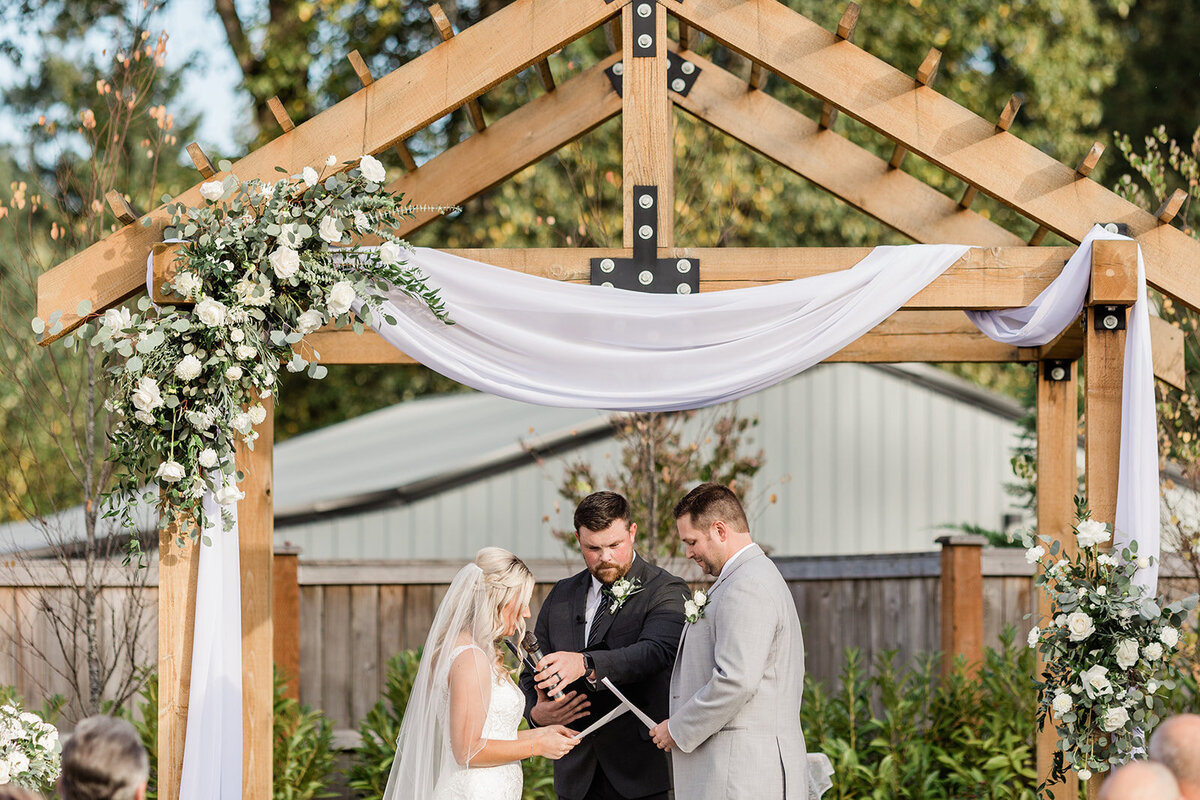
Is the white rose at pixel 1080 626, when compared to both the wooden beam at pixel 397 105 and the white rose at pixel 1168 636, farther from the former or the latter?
the wooden beam at pixel 397 105

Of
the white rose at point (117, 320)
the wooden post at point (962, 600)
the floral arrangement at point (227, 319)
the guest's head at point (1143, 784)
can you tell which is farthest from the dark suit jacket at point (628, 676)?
the wooden post at point (962, 600)

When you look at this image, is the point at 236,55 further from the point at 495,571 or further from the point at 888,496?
the point at 495,571

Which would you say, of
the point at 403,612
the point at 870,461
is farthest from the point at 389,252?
the point at 870,461

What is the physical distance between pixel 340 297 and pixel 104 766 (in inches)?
90.3

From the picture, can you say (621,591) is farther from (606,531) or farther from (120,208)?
(120,208)

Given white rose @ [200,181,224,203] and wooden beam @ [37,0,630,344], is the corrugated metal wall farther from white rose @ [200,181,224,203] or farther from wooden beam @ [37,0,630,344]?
white rose @ [200,181,224,203]

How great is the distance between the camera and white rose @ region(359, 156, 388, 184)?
504 cm

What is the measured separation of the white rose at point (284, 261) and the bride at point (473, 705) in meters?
1.25

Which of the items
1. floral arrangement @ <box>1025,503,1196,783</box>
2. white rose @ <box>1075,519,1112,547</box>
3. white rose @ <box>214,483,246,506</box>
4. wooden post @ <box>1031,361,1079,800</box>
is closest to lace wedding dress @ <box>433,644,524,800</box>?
white rose @ <box>214,483,246,506</box>

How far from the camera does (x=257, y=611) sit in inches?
220

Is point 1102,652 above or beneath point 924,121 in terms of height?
beneath

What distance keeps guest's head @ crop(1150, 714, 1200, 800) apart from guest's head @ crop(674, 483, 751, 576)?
1917 millimetres

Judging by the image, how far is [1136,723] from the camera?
4973 mm

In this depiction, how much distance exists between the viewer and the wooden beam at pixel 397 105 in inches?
207
